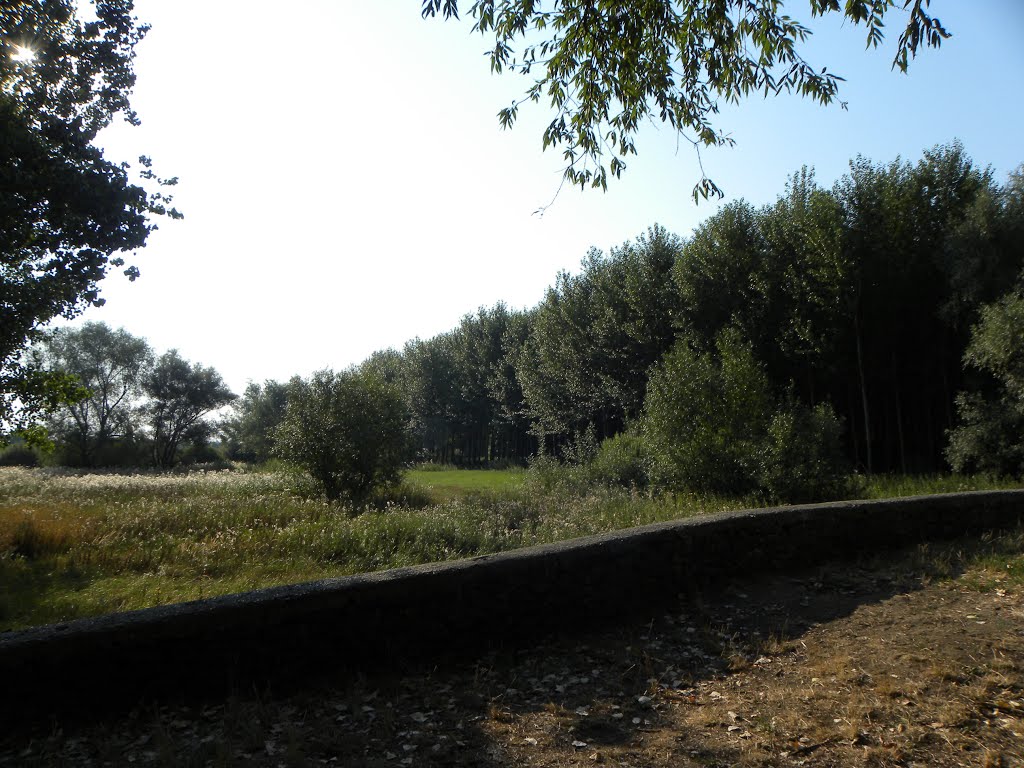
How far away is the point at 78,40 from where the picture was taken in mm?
10281

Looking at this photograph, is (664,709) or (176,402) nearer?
(664,709)

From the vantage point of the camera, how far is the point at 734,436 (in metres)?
15.2

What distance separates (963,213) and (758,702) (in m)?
20.2

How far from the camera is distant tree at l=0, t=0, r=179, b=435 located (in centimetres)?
916

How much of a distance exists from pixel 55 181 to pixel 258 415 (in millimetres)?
40681

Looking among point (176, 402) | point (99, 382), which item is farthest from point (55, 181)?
point (176, 402)

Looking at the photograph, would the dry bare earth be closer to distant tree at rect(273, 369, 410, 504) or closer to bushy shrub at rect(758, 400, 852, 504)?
bushy shrub at rect(758, 400, 852, 504)

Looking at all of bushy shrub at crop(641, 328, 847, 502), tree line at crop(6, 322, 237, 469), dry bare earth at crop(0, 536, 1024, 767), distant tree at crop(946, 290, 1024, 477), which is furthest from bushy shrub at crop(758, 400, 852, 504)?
tree line at crop(6, 322, 237, 469)

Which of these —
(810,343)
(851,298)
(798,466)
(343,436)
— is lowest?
(798,466)

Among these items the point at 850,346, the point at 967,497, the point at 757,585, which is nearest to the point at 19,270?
the point at 757,585

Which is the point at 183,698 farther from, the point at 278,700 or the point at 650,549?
the point at 650,549

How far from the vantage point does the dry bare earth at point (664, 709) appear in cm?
378

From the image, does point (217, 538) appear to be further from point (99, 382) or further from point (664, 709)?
point (99, 382)

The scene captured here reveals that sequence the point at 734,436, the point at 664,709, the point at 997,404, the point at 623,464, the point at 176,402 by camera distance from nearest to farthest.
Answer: the point at 664,709, the point at 734,436, the point at 997,404, the point at 623,464, the point at 176,402
